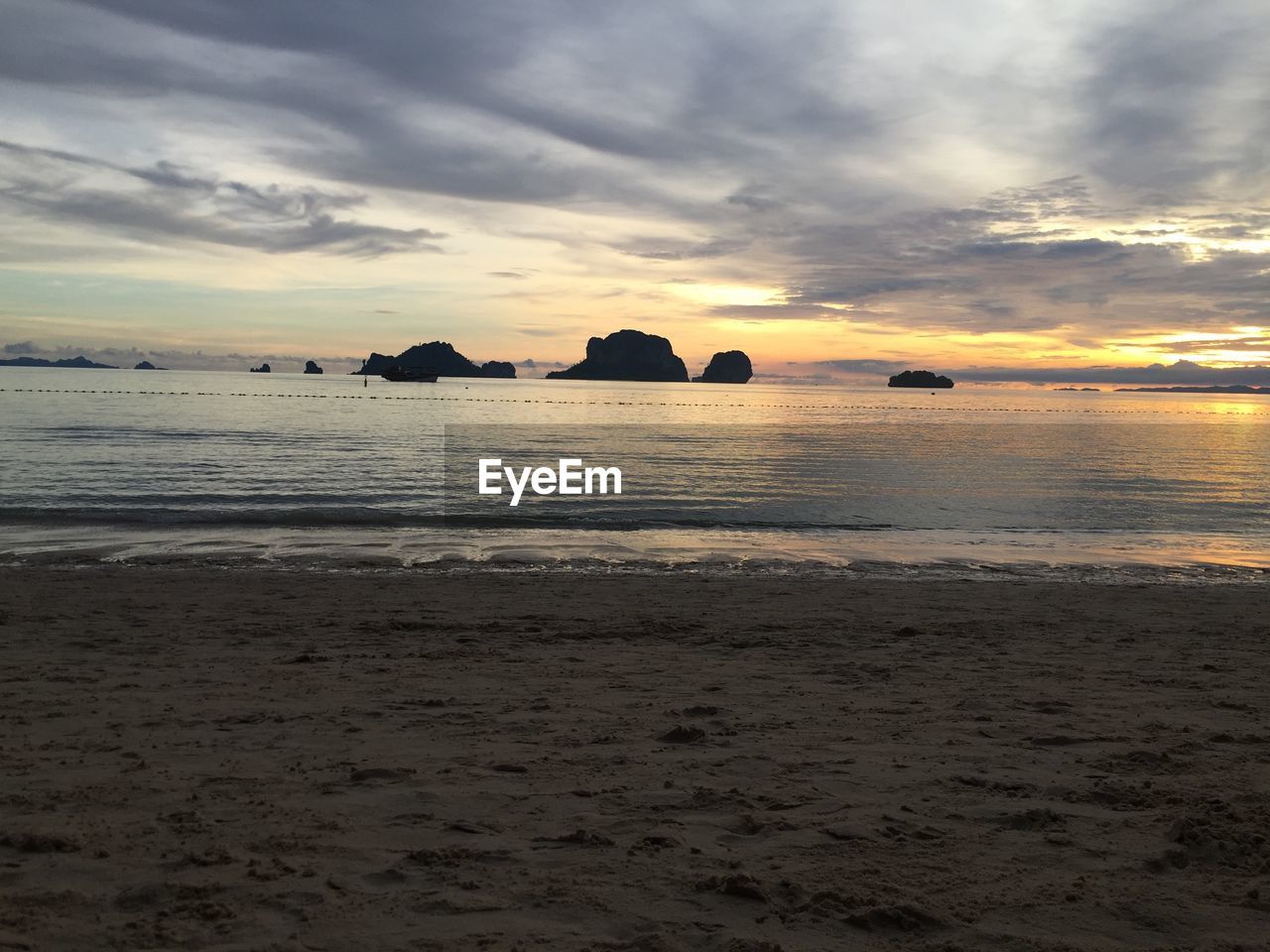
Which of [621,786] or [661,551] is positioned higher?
[621,786]

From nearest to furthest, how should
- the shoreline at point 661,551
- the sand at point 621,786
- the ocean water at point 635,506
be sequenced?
the sand at point 621,786, the shoreline at point 661,551, the ocean water at point 635,506

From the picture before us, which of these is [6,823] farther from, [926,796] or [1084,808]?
[1084,808]

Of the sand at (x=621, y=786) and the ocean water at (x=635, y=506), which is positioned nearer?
the sand at (x=621, y=786)

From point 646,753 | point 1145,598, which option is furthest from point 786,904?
point 1145,598

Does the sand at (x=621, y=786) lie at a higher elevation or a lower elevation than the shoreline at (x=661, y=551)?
higher

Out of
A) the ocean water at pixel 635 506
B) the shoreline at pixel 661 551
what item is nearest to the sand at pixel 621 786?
the shoreline at pixel 661 551

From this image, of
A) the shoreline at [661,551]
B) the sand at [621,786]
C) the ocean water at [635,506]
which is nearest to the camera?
the sand at [621,786]

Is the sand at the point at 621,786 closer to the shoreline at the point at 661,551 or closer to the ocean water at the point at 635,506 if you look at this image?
the shoreline at the point at 661,551

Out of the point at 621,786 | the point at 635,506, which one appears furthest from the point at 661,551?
the point at 621,786

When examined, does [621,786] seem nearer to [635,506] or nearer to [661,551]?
[661,551]

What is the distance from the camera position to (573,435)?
60.6 meters

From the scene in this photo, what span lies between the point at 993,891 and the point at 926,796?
1.25 m

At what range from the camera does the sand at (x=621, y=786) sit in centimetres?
417

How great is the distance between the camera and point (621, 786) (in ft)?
19.1
